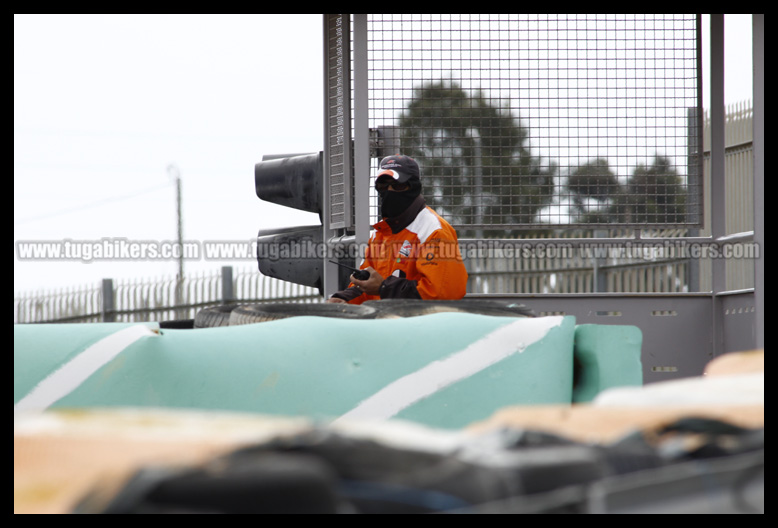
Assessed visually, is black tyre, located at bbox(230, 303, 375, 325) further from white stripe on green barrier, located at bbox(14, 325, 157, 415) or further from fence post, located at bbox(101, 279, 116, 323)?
fence post, located at bbox(101, 279, 116, 323)

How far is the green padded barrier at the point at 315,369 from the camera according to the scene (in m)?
2.01

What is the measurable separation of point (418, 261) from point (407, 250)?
7.2 inches

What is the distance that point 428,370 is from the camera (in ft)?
6.97

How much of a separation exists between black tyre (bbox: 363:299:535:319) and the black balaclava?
1633 mm

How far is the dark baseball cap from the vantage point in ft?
14.1

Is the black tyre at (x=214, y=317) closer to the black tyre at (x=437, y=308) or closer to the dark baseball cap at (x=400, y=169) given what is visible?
the black tyre at (x=437, y=308)

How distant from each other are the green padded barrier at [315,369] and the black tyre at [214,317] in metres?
0.62

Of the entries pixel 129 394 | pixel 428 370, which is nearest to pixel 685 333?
pixel 428 370

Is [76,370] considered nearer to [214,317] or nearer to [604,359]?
[214,317]

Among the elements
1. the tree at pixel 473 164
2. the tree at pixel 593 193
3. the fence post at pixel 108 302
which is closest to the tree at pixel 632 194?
the tree at pixel 593 193

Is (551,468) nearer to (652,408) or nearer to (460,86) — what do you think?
(652,408)

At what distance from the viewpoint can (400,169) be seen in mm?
4309

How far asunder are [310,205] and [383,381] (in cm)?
349

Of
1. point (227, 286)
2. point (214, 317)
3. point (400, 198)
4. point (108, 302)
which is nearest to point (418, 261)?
point (400, 198)
